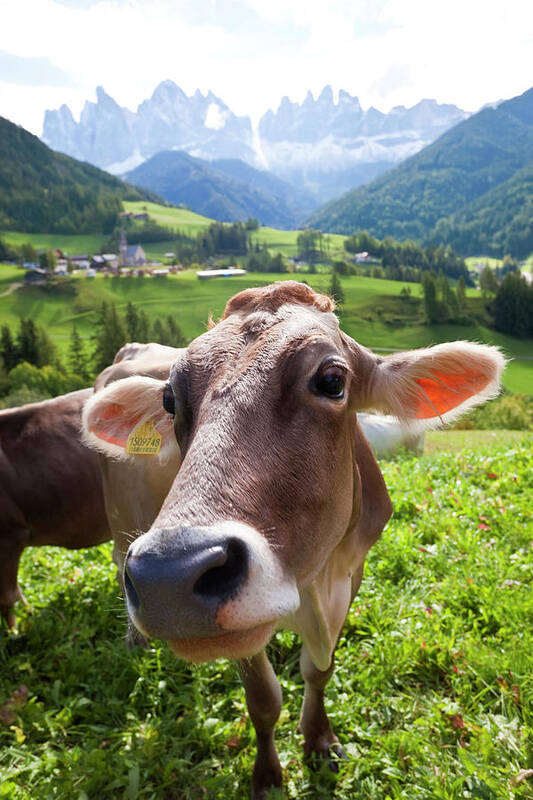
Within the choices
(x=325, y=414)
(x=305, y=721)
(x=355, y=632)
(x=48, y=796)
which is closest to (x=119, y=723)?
(x=48, y=796)

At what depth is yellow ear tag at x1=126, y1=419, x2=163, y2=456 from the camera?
3031 mm

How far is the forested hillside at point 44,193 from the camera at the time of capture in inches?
4478

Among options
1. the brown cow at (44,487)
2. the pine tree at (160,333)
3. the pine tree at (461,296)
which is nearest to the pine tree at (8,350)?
the pine tree at (160,333)

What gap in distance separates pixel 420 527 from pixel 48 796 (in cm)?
445

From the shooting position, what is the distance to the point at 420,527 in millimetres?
5957

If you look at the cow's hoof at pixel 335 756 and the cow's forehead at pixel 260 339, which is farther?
the cow's hoof at pixel 335 756

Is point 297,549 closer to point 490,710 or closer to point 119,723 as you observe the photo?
point 490,710

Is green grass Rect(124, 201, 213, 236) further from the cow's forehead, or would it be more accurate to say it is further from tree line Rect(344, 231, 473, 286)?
the cow's forehead

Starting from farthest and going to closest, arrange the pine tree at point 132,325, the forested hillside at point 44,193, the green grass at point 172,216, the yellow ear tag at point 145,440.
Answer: the green grass at point 172,216 < the forested hillside at point 44,193 < the pine tree at point 132,325 < the yellow ear tag at point 145,440

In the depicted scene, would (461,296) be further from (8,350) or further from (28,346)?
(8,350)

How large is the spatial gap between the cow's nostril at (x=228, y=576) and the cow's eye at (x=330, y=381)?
2.77ft

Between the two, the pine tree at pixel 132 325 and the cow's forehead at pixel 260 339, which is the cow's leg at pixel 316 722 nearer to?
the cow's forehead at pixel 260 339

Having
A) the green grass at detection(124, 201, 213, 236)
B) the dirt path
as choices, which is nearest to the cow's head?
the dirt path

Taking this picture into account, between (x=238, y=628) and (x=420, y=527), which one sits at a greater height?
(x=238, y=628)
